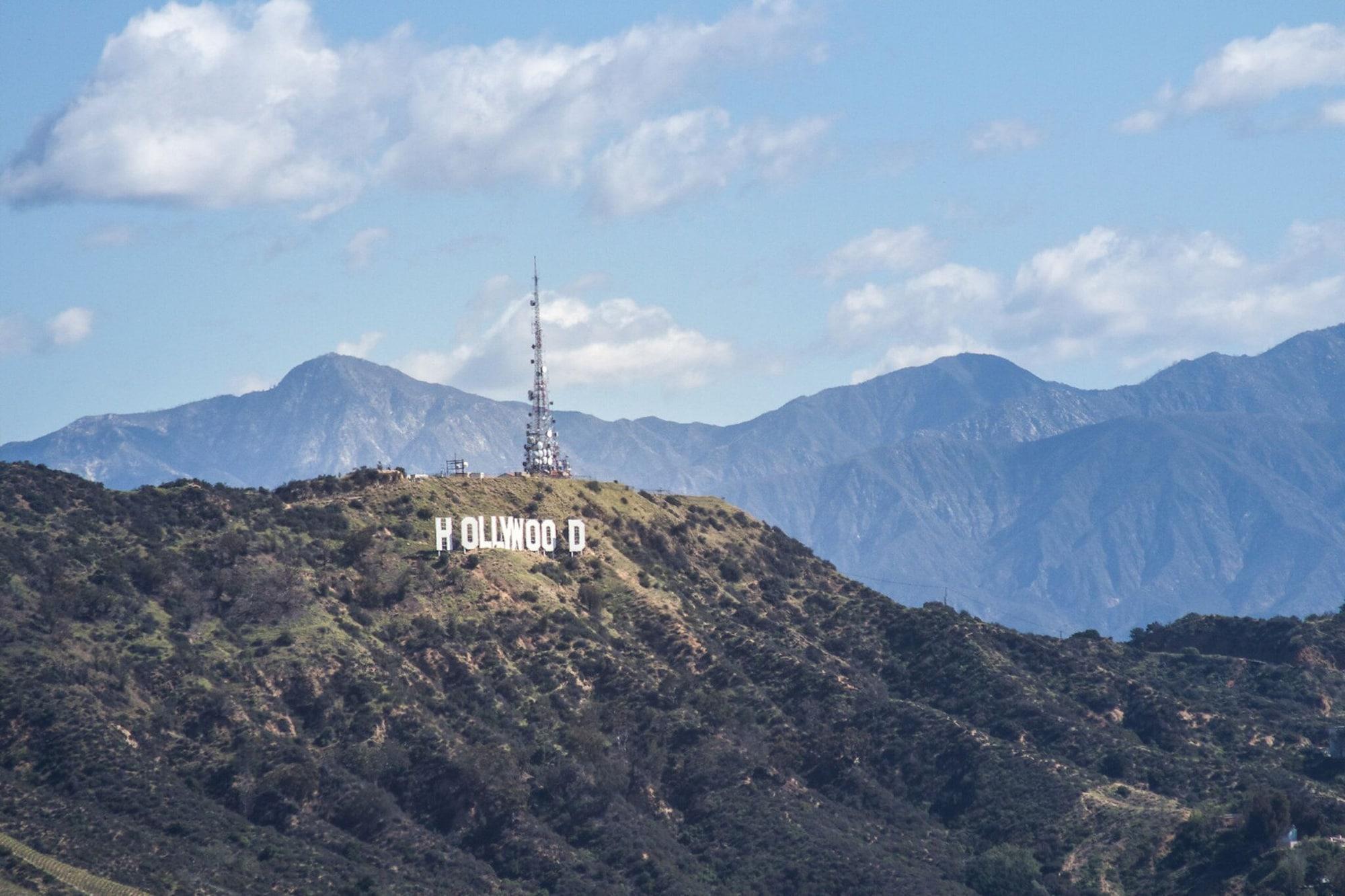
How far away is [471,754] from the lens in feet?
559

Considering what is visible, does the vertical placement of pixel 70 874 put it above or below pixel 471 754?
below

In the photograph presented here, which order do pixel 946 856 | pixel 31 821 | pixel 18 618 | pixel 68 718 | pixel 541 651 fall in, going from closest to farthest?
pixel 31 821 < pixel 68 718 < pixel 18 618 < pixel 946 856 < pixel 541 651

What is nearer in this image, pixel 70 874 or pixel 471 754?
pixel 70 874

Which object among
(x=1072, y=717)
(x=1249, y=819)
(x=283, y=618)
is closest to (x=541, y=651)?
(x=283, y=618)

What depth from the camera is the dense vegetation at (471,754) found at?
503 feet

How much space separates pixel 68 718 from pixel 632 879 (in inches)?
1788

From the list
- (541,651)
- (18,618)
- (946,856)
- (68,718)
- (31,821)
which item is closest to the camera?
(31,821)

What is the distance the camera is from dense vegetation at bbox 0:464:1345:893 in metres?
153

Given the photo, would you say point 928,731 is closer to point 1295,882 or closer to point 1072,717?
point 1072,717

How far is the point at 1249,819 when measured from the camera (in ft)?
544

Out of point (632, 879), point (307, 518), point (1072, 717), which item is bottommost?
point (632, 879)

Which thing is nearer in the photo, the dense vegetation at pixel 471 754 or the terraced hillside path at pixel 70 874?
the terraced hillside path at pixel 70 874

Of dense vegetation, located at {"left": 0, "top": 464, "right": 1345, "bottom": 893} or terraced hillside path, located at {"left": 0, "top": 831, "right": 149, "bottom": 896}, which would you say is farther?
dense vegetation, located at {"left": 0, "top": 464, "right": 1345, "bottom": 893}

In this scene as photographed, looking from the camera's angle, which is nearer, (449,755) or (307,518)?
(449,755)
